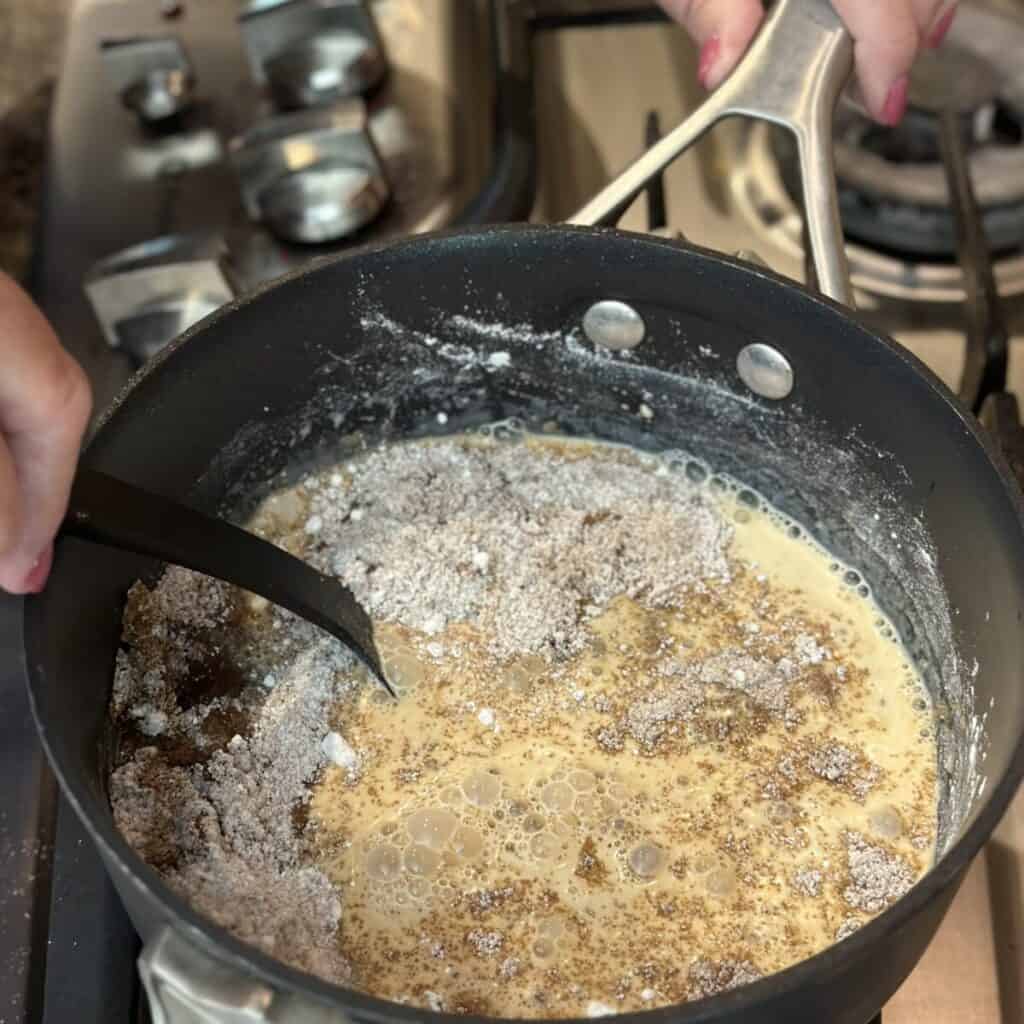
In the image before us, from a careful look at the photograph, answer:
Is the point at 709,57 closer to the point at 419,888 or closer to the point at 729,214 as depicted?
the point at 729,214

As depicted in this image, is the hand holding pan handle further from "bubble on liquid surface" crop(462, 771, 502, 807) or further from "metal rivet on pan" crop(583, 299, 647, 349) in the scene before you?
"bubble on liquid surface" crop(462, 771, 502, 807)

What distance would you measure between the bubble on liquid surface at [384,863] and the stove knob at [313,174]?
0.50m

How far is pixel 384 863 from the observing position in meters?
0.72

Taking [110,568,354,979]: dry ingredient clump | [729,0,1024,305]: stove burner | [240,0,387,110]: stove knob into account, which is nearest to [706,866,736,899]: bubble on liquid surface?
[110,568,354,979]: dry ingredient clump

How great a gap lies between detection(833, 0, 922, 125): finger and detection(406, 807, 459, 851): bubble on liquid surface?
53 cm

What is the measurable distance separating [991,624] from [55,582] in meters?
0.49

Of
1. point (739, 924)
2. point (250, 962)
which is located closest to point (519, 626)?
point (739, 924)

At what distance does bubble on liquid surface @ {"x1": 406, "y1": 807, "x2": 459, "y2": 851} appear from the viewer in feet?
2.40

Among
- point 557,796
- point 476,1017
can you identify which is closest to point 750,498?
point 557,796

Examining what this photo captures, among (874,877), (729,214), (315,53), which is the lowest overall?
(874,877)

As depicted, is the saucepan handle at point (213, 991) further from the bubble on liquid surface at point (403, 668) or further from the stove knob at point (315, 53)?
the stove knob at point (315, 53)

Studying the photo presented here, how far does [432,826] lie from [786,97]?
49 centimetres

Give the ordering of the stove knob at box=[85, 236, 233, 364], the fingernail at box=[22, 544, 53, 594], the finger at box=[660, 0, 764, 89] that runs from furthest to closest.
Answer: the stove knob at box=[85, 236, 233, 364] < the finger at box=[660, 0, 764, 89] < the fingernail at box=[22, 544, 53, 594]

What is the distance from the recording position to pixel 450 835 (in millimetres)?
735
